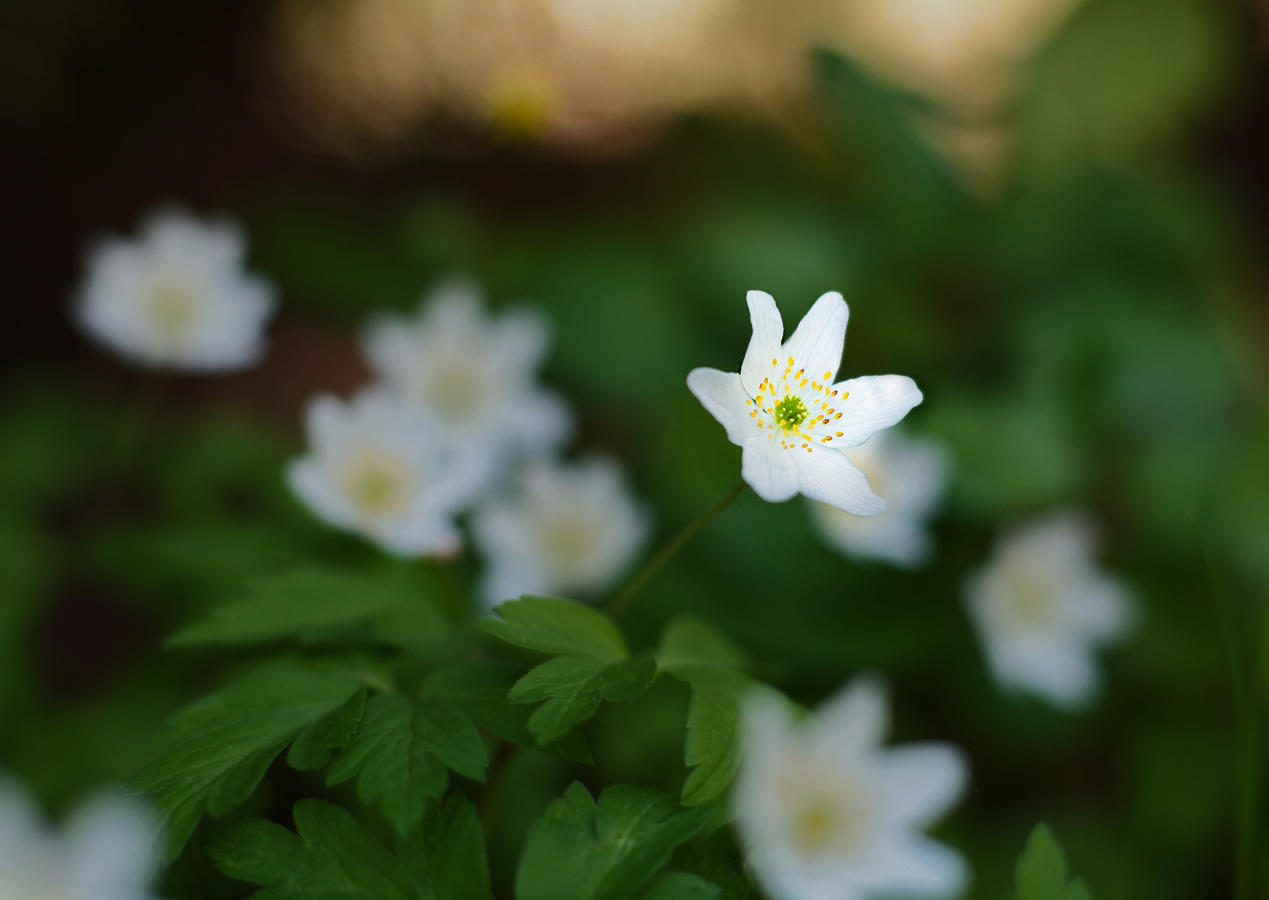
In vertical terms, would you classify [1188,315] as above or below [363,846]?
above

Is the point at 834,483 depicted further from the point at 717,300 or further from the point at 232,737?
the point at 717,300

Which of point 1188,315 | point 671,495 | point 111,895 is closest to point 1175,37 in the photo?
point 1188,315

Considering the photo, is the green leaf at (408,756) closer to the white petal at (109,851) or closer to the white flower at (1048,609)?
the white petal at (109,851)

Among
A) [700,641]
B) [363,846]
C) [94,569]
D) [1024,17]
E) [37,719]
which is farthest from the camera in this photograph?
[1024,17]

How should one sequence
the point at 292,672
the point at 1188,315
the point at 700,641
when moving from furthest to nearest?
the point at 1188,315 < the point at 700,641 < the point at 292,672

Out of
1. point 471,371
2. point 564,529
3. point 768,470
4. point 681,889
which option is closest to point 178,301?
point 471,371

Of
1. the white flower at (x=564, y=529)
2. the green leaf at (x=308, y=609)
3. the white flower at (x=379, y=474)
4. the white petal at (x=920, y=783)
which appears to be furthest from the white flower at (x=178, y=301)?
the white petal at (x=920, y=783)

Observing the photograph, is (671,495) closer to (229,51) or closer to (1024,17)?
(229,51)
